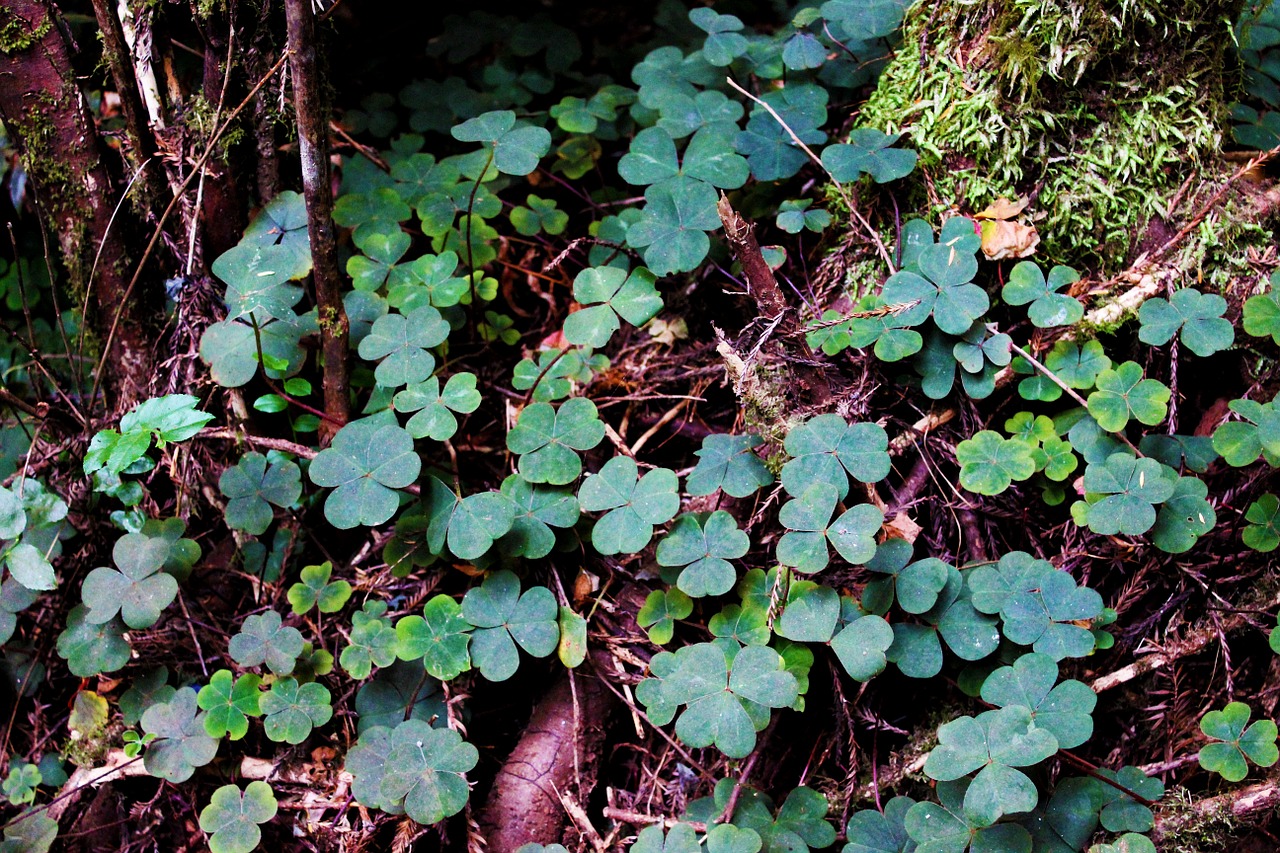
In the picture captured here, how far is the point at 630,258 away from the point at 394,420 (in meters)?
0.78

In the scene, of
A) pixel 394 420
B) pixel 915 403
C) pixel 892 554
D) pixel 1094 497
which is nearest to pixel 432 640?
pixel 394 420

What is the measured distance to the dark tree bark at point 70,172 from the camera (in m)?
2.05

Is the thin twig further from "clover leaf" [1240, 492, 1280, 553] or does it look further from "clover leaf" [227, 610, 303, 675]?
"clover leaf" [227, 610, 303, 675]

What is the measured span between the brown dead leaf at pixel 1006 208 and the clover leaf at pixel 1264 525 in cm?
82

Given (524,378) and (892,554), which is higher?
(524,378)

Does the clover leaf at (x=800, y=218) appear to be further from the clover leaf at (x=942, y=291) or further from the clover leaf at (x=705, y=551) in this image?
the clover leaf at (x=705, y=551)

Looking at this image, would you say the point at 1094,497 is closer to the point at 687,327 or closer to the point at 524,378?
the point at 687,327

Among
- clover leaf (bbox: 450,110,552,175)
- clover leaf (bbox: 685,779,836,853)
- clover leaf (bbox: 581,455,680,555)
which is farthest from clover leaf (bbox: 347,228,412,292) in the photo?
clover leaf (bbox: 685,779,836,853)

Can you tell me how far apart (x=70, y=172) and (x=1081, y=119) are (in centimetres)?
246

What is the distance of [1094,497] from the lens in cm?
188

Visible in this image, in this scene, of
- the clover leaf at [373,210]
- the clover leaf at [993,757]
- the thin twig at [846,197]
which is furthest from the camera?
the clover leaf at [373,210]

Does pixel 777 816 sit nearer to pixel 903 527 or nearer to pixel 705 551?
pixel 705 551

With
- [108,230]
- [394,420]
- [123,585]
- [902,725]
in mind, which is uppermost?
[108,230]

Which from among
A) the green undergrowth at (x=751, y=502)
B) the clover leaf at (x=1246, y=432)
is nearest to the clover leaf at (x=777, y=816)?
the green undergrowth at (x=751, y=502)
